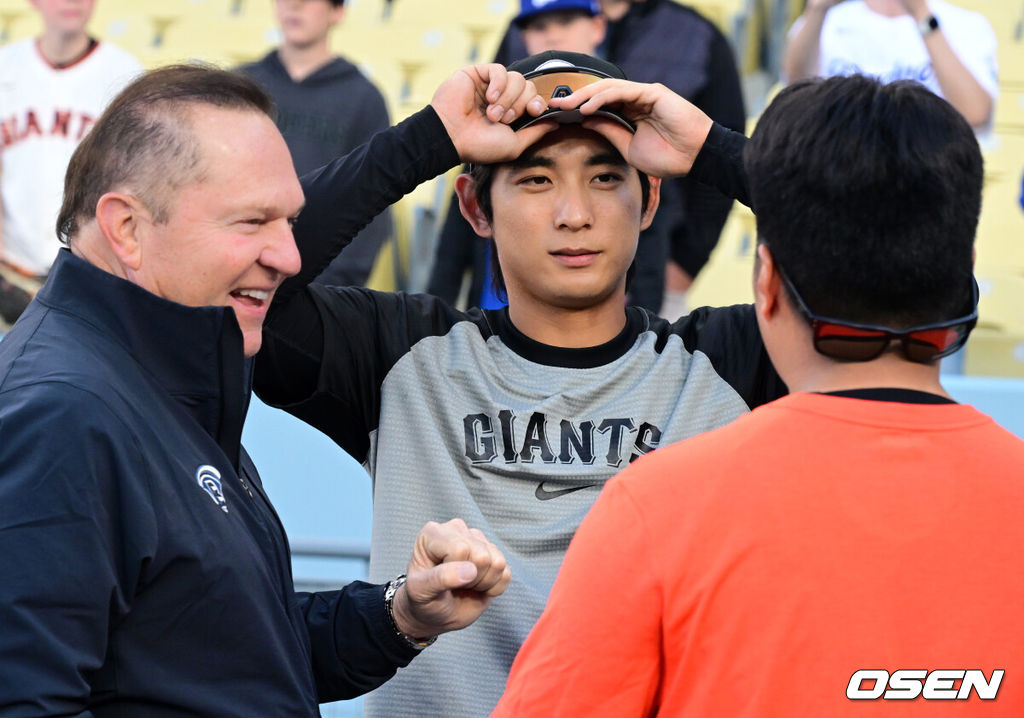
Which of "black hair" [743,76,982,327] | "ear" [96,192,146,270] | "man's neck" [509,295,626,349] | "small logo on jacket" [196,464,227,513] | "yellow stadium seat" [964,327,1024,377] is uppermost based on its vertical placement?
"black hair" [743,76,982,327]

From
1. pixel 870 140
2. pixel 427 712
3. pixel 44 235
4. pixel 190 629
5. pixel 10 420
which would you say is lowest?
pixel 44 235

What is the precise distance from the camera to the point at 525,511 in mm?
Answer: 1933

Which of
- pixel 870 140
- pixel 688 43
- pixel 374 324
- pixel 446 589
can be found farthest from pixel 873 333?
pixel 688 43

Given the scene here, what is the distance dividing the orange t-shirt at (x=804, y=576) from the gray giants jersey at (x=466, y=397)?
2.21 ft

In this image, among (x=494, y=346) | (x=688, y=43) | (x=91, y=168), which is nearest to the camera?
(x=91, y=168)

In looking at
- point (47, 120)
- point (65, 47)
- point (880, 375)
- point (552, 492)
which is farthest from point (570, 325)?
point (65, 47)

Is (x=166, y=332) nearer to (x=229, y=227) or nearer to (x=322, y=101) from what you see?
(x=229, y=227)

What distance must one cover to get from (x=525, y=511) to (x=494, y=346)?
1.05 ft

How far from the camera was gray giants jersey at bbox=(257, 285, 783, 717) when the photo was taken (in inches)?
75.4

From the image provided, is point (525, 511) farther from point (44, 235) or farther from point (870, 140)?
point (44, 235)

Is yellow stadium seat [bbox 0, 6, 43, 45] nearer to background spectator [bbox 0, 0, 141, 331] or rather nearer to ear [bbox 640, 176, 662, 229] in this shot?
background spectator [bbox 0, 0, 141, 331]

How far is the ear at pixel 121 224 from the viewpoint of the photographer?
5.17ft

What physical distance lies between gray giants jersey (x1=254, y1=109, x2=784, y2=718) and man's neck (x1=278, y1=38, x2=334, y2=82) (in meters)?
2.64

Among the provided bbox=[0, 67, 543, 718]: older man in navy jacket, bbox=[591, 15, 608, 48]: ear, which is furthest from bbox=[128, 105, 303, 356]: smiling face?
bbox=[591, 15, 608, 48]: ear
